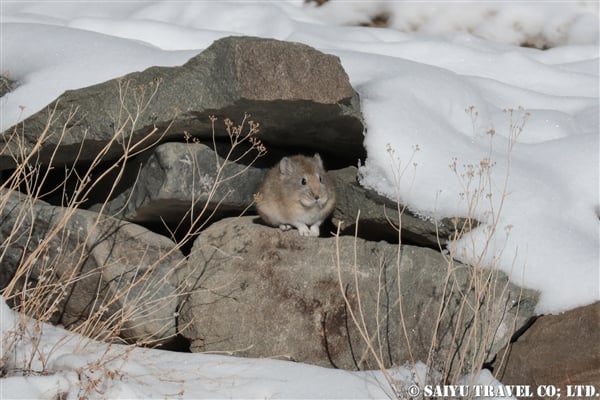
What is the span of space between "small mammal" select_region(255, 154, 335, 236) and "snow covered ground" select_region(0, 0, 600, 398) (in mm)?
465

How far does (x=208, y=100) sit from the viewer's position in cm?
627

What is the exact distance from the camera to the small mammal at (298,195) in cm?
680

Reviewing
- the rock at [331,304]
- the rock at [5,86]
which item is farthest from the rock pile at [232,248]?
the rock at [5,86]

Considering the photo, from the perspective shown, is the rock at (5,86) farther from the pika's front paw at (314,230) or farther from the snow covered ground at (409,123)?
the pika's front paw at (314,230)

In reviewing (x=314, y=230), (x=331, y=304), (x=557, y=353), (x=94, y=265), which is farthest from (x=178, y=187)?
(x=557, y=353)

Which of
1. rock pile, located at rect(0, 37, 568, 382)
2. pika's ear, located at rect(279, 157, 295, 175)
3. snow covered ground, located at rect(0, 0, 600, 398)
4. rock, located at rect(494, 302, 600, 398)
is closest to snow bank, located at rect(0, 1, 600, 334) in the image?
snow covered ground, located at rect(0, 0, 600, 398)

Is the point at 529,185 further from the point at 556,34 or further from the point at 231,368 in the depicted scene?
the point at 556,34

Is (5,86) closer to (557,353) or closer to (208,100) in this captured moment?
(208,100)

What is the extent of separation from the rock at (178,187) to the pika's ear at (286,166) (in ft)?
0.88

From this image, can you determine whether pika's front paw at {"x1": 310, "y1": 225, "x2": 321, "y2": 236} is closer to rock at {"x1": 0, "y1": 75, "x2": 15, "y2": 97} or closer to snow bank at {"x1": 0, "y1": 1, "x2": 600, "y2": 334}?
snow bank at {"x1": 0, "y1": 1, "x2": 600, "y2": 334}

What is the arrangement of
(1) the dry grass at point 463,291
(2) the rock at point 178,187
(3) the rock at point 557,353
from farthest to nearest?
(2) the rock at point 178,187 → (1) the dry grass at point 463,291 → (3) the rock at point 557,353

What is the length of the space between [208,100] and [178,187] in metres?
0.67

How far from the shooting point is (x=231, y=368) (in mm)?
5906

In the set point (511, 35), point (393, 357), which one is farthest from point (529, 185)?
point (511, 35)
